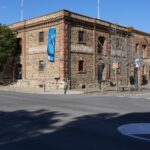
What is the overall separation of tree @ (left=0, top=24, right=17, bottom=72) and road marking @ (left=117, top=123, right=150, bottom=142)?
28.8 m

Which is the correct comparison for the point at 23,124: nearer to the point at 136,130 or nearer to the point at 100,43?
the point at 136,130

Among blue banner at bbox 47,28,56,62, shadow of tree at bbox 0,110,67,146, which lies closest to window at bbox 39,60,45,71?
blue banner at bbox 47,28,56,62

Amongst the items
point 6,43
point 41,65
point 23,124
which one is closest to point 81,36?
point 41,65

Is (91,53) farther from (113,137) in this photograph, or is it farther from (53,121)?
(113,137)

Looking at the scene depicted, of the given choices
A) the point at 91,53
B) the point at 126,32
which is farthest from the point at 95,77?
the point at 126,32

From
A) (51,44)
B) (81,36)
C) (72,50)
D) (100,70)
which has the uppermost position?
(81,36)

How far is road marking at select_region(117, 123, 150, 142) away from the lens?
9938mm

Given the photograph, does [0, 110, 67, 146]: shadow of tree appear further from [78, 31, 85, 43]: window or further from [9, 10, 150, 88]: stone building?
[78, 31, 85, 43]: window

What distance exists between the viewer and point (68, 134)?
9.98 meters

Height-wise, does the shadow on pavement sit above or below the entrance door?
below

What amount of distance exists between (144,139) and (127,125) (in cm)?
244

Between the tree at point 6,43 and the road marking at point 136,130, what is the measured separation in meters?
28.8

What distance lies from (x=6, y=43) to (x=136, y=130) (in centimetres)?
3015

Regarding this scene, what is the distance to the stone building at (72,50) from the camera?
3556 centimetres
